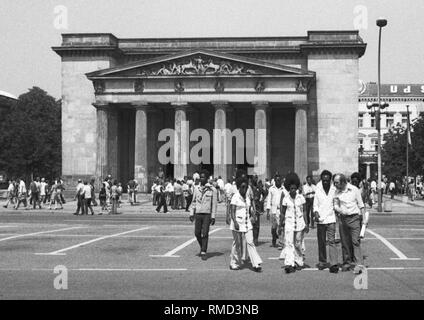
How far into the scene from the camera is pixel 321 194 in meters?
12.8

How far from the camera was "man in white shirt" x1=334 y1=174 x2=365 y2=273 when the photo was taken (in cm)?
1241

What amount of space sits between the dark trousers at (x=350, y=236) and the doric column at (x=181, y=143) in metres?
38.0

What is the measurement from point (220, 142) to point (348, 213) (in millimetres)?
38434

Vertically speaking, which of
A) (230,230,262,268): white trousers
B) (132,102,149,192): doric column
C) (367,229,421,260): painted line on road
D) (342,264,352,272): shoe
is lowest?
(367,229,421,260): painted line on road

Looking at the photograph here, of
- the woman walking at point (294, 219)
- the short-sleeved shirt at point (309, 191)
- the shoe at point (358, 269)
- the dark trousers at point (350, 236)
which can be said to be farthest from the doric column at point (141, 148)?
the shoe at point (358, 269)

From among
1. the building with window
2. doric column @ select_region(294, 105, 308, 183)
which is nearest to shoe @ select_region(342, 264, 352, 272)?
doric column @ select_region(294, 105, 308, 183)

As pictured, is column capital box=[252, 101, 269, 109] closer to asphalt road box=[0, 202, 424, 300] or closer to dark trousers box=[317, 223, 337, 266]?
asphalt road box=[0, 202, 424, 300]

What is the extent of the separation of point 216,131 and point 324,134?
37.6 feet

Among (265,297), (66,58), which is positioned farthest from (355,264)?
(66,58)

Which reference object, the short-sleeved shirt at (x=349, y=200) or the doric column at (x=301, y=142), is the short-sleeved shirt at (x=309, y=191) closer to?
the short-sleeved shirt at (x=349, y=200)

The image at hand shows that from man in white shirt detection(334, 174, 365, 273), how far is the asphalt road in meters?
0.57

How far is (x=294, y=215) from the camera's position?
12.7 metres
